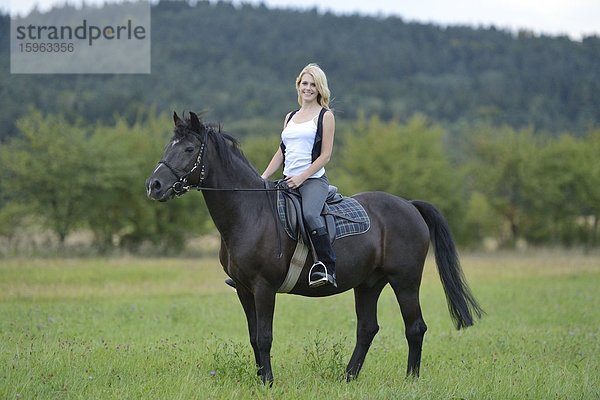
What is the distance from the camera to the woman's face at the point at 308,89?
7895 mm

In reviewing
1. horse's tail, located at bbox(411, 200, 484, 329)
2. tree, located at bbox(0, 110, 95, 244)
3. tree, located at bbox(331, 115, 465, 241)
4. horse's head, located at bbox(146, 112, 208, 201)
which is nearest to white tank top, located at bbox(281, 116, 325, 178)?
horse's head, located at bbox(146, 112, 208, 201)

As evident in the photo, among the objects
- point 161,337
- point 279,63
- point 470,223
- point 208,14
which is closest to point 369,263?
point 161,337

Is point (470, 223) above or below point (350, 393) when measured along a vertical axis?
below

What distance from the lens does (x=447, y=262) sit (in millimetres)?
9188

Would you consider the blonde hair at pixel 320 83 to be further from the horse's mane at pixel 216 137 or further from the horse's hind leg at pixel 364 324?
the horse's hind leg at pixel 364 324

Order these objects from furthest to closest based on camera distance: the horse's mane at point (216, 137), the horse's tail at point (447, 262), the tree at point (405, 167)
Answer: the tree at point (405, 167) → the horse's tail at point (447, 262) → the horse's mane at point (216, 137)

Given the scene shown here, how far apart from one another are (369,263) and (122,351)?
3624mm

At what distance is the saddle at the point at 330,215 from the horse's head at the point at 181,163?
1.00 metres

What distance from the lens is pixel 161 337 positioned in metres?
11.8

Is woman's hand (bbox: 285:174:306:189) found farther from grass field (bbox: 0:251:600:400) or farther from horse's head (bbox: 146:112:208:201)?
grass field (bbox: 0:251:600:400)

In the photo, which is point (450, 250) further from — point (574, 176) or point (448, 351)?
point (574, 176)

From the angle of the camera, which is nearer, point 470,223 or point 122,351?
point 122,351

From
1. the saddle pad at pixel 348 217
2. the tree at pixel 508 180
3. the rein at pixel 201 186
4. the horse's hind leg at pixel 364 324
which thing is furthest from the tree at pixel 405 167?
the rein at pixel 201 186

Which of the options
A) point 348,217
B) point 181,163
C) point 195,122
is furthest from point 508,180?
point 181,163
